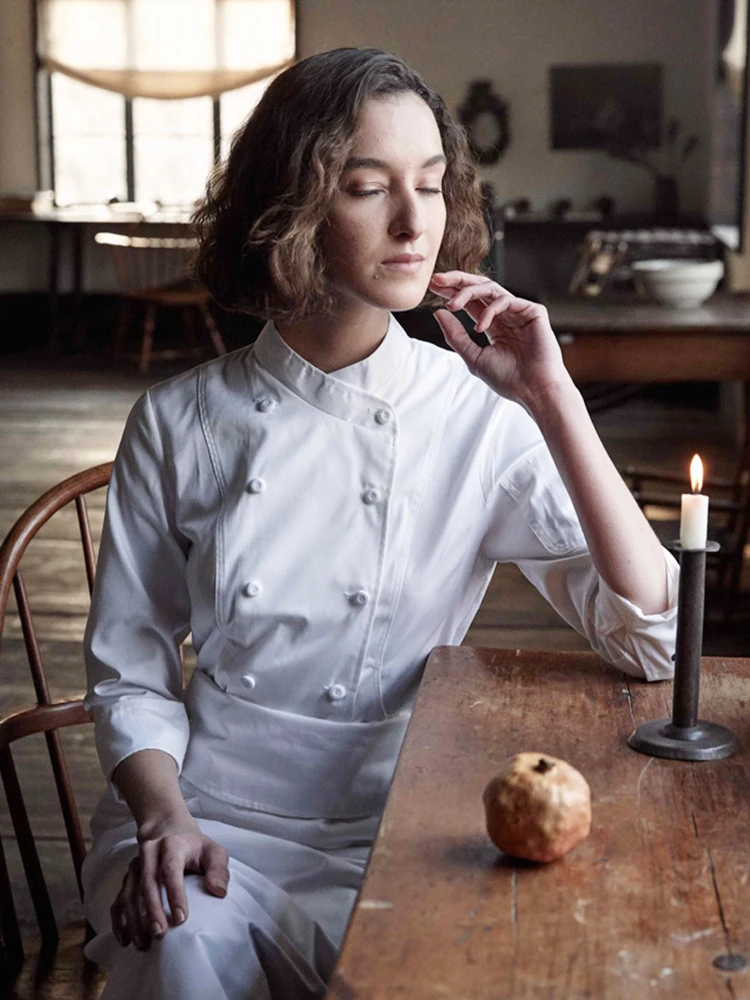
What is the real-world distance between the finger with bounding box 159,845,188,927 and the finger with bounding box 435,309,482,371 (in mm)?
516

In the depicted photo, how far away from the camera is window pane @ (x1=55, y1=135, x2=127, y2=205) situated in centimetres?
995

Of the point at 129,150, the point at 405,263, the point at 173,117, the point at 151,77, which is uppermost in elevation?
the point at 151,77

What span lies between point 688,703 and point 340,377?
47 centimetres

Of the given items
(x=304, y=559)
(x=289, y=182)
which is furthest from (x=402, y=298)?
(x=304, y=559)

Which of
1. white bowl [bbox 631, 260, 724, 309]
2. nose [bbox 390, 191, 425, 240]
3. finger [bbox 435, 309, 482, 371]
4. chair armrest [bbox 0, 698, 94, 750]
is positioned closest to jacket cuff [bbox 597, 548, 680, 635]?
finger [bbox 435, 309, 482, 371]

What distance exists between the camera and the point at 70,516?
5.01 meters

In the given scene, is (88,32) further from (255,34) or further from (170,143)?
(255,34)

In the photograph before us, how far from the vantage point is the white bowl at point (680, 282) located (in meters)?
3.77

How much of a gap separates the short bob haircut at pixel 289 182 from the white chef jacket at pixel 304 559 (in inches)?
3.0

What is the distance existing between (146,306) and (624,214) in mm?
3231

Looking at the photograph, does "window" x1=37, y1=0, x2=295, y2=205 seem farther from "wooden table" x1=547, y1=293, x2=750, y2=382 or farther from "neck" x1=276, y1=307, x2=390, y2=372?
"neck" x1=276, y1=307, x2=390, y2=372

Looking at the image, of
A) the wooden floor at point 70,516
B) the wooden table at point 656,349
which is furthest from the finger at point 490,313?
the wooden table at point 656,349

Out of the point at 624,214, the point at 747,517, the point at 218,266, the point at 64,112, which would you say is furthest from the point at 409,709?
the point at 64,112

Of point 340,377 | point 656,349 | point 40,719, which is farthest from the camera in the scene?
point 656,349
